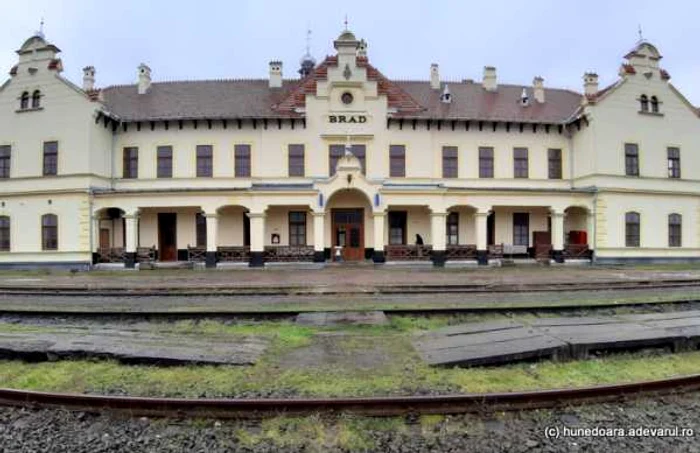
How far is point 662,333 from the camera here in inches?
268

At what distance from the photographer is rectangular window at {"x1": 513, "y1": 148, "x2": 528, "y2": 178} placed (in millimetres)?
26094

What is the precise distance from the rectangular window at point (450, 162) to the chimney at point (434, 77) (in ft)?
19.9

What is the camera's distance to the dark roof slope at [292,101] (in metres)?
24.9

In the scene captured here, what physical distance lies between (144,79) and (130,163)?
6.65 meters

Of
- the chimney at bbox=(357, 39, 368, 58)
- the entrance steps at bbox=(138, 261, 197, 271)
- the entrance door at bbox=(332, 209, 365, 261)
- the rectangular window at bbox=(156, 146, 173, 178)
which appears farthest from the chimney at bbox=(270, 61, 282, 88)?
the entrance steps at bbox=(138, 261, 197, 271)

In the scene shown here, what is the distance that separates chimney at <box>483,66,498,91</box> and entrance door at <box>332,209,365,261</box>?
45.8ft

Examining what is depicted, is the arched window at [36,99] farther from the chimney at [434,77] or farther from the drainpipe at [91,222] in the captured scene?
the chimney at [434,77]

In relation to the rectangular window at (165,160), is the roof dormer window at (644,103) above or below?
above

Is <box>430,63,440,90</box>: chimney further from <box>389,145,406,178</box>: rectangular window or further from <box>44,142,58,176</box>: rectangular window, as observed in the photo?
<box>44,142,58,176</box>: rectangular window

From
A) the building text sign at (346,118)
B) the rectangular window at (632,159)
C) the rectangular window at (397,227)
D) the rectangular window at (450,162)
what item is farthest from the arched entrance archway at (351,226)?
the rectangular window at (632,159)

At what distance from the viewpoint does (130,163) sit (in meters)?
25.4

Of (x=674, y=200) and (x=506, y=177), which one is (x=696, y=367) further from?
(x=674, y=200)

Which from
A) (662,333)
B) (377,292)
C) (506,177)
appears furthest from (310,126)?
(662,333)

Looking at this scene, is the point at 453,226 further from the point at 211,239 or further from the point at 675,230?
the point at 211,239
